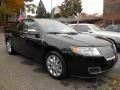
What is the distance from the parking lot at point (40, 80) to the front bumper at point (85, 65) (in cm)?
30

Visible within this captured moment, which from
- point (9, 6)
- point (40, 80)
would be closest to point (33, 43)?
point (40, 80)

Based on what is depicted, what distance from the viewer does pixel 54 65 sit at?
223 inches

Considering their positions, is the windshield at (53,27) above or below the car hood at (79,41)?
above

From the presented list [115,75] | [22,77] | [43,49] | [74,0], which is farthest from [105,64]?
[74,0]

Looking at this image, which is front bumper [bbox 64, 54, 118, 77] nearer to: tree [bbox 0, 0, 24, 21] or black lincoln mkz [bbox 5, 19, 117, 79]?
black lincoln mkz [bbox 5, 19, 117, 79]

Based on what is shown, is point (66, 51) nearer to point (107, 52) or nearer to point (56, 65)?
point (56, 65)

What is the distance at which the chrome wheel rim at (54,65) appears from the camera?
217 inches

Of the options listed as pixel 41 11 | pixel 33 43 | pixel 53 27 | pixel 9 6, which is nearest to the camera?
pixel 33 43

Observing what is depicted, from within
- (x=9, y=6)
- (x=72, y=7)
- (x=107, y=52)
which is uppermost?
(x=72, y=7)

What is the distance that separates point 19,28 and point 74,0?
41.0 meters

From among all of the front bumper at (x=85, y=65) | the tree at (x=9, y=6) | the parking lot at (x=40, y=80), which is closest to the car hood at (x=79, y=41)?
the front bumper at (x=85, y=65)

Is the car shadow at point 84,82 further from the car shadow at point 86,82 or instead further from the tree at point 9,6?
the tree at point 9,6

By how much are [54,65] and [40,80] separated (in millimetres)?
511

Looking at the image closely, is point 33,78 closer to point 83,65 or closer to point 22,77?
point 22,77
